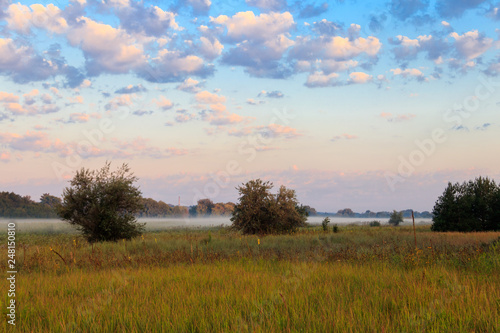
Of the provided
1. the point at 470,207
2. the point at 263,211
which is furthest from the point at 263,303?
the point at 470,207

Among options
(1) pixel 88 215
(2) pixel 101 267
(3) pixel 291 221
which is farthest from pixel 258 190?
(2) pixel 101 267

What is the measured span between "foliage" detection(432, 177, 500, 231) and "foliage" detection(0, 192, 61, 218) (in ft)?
328

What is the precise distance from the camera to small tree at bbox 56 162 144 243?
2464 cm

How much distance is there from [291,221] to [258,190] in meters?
4.71

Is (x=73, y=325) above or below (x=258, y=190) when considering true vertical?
below

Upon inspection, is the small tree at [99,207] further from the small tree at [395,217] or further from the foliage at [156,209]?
the foliage at [156,209]

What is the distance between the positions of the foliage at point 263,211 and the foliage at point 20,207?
3435 inches

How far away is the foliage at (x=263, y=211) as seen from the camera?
34469 millimetres

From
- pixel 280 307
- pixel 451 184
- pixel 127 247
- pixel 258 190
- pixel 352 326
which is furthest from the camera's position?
pixel 451 184

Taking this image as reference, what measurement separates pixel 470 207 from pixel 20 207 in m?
118

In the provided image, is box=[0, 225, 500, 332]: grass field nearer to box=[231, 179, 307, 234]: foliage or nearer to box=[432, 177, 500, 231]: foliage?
box=[231, 179, 307, 234]: foliage

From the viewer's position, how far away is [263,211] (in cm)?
3478

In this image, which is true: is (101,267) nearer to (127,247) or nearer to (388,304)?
(127,247)

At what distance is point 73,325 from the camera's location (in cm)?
546
